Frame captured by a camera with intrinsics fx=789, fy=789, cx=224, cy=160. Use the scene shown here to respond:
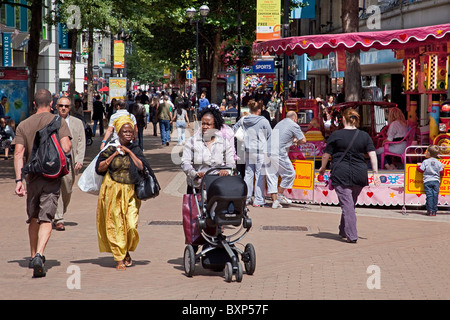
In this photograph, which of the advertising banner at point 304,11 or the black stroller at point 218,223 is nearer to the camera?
the black stroller at point 218,223

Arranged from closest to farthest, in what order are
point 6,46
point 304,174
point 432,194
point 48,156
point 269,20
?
point 48,156 < point 432,194 < point 304,174 < point 269,20 < point 6,46

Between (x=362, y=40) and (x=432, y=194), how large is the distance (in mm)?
2935

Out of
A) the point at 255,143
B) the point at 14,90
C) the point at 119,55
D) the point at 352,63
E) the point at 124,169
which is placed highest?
the point at 119,55

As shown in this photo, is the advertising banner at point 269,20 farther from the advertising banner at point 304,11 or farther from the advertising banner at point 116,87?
the advertising banner at point 304,11

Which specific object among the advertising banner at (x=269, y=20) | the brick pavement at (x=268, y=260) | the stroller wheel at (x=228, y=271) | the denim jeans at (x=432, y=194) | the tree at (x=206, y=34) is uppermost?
the tree at (x=206, y=34)

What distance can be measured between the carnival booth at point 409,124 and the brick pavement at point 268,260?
0.30 metres

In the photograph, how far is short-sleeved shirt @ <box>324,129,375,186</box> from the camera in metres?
10.1

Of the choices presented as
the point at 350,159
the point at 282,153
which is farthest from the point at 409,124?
the point at 350,159

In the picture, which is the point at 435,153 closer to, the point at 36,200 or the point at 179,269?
the point at 179,269

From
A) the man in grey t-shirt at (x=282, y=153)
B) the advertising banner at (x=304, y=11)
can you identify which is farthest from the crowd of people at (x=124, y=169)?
the advertising banner at (x=304, y=11)

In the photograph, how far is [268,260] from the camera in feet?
29.0

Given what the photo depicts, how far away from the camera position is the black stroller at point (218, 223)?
297 inches

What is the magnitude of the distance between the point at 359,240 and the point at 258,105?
3.78m

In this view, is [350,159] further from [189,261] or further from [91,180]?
[91,180]
